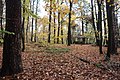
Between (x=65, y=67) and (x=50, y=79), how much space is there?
230 centimetres

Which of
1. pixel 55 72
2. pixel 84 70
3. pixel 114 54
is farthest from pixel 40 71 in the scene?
pixel 114 54

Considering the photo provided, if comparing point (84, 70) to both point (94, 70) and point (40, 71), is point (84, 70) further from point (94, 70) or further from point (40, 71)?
point (40, 71)

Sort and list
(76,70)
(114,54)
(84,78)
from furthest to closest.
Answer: (114,54) → (76,70) → (84,78)

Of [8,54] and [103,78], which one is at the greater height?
[8,54]

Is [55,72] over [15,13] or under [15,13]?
under

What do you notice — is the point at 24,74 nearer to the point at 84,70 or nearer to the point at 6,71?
the point at 6,71

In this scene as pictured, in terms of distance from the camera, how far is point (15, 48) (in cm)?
895

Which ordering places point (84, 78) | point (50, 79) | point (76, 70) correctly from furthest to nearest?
point (76, 70), point (84, 78), point (50, 79)

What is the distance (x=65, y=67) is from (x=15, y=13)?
13.1 feet

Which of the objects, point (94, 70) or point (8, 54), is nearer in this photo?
point (8, 54)

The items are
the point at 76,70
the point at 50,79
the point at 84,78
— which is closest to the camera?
the point at 50,79

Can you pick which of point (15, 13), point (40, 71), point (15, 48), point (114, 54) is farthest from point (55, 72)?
point (114, 54)

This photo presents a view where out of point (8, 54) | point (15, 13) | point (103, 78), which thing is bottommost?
point (103, 78)

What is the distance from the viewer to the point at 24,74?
910 centimetres
